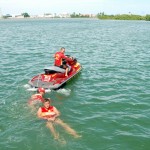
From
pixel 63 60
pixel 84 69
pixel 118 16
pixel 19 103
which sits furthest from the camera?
pixel 118 16

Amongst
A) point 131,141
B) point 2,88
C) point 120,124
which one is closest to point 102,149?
point 131,141

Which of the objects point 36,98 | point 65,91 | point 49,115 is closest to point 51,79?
point 65,91

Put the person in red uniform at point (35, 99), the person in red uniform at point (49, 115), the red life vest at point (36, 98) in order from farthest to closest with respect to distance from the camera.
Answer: the red life vest at point (36, 98), the person in red uniform at point (35, 99), the person in red uniform at point (49, 115)

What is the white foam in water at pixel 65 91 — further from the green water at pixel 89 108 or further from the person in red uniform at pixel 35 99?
the person in red uniform at pixel 35 99

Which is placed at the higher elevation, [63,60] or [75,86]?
[63,60]

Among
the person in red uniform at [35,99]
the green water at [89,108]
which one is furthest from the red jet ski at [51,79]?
the person in red uniform at [35,99]

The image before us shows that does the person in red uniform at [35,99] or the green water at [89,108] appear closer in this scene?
the green water at [89,108]

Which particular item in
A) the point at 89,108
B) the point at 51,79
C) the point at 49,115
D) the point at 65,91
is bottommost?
the point at 89,108

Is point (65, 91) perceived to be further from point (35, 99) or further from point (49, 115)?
point (49, 115)

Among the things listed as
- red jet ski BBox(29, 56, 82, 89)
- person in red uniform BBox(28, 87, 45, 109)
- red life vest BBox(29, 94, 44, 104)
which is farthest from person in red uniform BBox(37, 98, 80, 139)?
red jet ski BBox(29, 56, 82, 89)

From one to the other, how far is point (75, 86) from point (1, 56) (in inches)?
569

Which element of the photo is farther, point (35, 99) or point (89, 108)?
point (35, 99)

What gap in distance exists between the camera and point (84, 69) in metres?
25.6

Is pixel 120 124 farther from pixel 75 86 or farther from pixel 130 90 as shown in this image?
pixel 75 86
